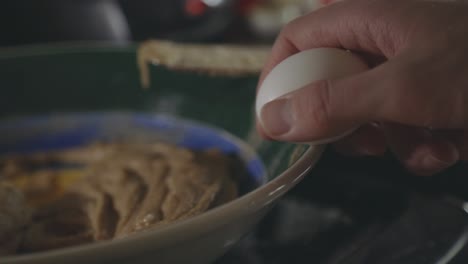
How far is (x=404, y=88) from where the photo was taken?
0.43 metres

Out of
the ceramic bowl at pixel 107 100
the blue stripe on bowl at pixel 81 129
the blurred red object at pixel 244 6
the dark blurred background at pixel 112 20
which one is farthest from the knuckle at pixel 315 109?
the blurred red object at pixel 244 6

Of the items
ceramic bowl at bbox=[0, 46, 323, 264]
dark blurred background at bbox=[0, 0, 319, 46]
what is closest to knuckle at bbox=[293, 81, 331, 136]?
ceramic bowl at bbox=[0, 46, 323, 264]

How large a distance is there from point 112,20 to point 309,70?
0.65 metres

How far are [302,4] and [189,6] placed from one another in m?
0.39

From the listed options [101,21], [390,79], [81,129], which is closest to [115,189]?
[81,129]

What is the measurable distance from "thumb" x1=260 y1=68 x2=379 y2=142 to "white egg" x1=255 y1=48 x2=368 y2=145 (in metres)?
0.03

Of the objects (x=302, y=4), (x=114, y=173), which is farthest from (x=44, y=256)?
(x=302, y=4)

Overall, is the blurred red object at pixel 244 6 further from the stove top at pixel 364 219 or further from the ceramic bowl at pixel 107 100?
the stove top at pixel 364 219

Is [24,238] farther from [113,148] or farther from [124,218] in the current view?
[113,148]

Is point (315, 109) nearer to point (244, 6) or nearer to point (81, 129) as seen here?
point (81, 129)

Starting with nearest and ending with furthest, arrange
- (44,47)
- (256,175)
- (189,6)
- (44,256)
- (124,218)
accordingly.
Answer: (44,256), (124,218), (256,175), (44,47), (189,6)

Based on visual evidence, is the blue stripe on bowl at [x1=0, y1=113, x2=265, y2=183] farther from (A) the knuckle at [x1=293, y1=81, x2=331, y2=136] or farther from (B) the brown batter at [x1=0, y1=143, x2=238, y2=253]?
(A) the knuckle at [x1=293, y1=81, x2=331, y2=136]

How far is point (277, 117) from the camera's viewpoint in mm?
480

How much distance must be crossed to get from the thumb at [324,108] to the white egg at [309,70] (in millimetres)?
30
